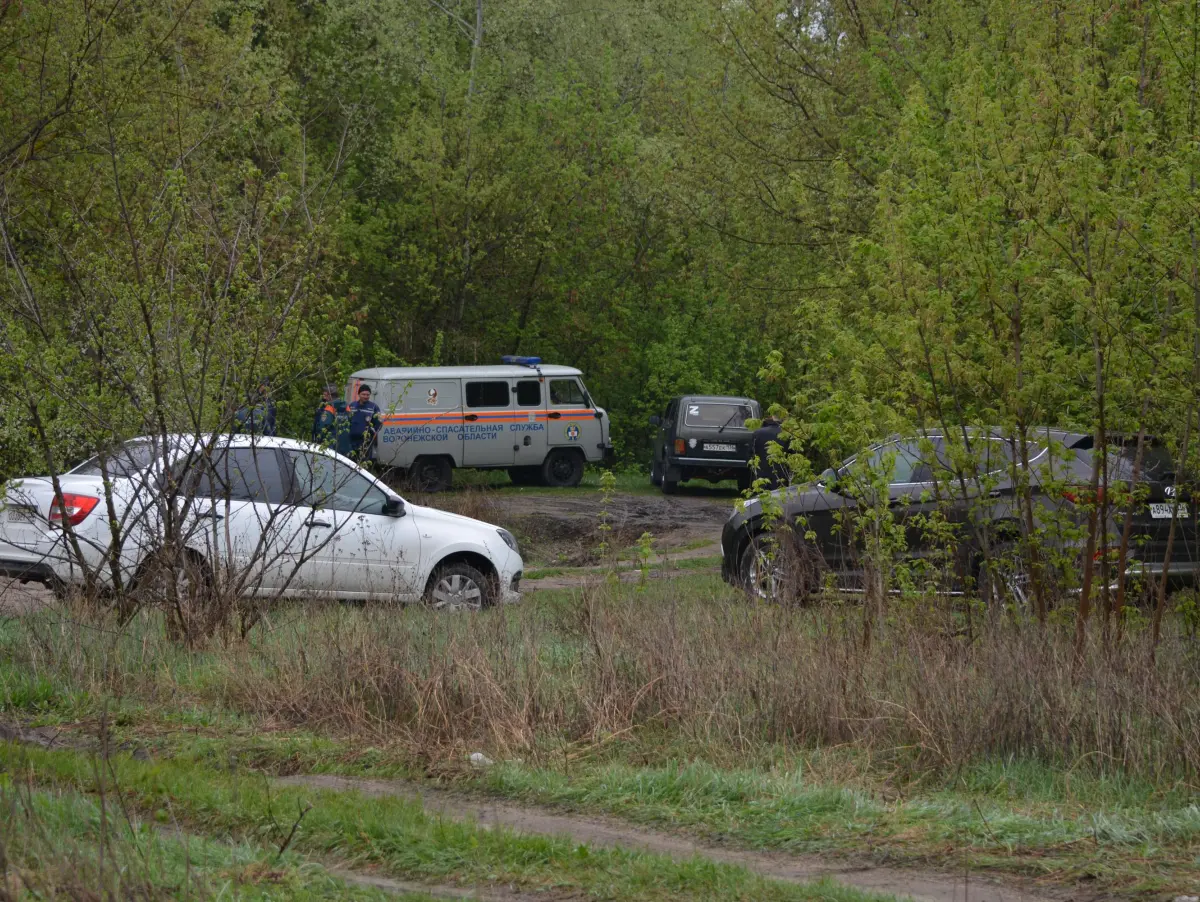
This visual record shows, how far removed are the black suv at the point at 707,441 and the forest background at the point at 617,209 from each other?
2353mm

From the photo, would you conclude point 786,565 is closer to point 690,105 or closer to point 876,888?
point 876,888

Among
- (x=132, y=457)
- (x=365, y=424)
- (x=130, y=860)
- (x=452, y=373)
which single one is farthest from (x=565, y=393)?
(x=130, y=860)

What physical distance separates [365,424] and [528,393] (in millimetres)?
10464

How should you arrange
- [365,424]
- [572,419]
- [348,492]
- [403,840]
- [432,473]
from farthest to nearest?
[572,419], [432,473], [365,424], [348,492], [403,840]

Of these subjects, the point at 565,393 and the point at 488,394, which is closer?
the point at 488,394

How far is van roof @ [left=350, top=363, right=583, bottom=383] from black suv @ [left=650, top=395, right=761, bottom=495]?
7.81 ft

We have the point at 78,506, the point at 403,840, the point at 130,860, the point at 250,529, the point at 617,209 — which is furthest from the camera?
the point at 617,209

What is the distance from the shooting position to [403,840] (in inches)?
226

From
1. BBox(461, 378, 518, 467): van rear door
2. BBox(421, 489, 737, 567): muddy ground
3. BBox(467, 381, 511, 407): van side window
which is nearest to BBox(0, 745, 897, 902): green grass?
BBox(421, 489, 737, 567): muddy ground

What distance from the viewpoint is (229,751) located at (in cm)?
738

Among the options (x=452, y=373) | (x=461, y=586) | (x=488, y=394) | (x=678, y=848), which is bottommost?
(x=678, y=848)

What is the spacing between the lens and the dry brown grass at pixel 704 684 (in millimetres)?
7043

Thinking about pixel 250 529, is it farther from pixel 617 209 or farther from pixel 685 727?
pixel 617 209

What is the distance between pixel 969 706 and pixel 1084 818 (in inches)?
45.5
